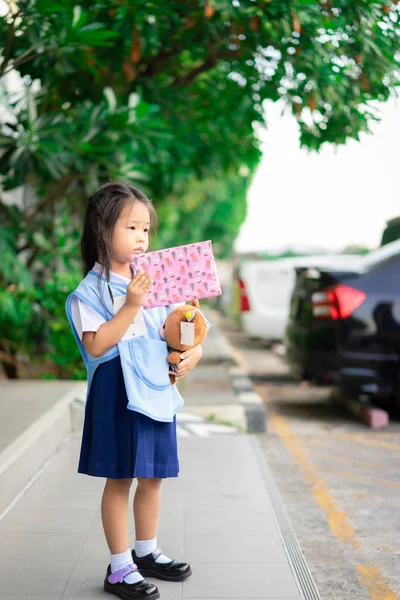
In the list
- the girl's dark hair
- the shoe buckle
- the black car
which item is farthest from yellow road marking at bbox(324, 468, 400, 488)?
the girl's dark hair

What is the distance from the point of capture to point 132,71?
8031mm

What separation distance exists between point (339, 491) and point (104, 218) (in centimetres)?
289

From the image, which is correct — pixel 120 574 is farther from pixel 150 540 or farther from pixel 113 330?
pixel 113 330

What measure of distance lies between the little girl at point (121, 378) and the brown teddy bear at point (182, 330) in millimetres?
36

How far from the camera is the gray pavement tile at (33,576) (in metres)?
3.20

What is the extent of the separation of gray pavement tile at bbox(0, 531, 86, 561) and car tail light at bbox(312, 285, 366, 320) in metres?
3.98

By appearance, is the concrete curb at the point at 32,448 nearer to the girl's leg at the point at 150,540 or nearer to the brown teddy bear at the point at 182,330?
the girl's leg at the point at 150,540

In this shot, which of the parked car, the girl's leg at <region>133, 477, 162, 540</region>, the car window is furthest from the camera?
the parked car

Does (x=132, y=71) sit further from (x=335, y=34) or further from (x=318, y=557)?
(x=318, y=557)

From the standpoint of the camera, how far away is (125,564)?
3189 millimetres

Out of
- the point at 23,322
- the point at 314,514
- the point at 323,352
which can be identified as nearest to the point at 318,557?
the point at 314,514

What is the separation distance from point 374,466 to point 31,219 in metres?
4.96

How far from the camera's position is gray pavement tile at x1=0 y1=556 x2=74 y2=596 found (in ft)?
10.5

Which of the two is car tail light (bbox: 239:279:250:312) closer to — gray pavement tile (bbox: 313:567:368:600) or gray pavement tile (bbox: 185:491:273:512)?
gray pavement tile (bbox: 185:491:273:512)
